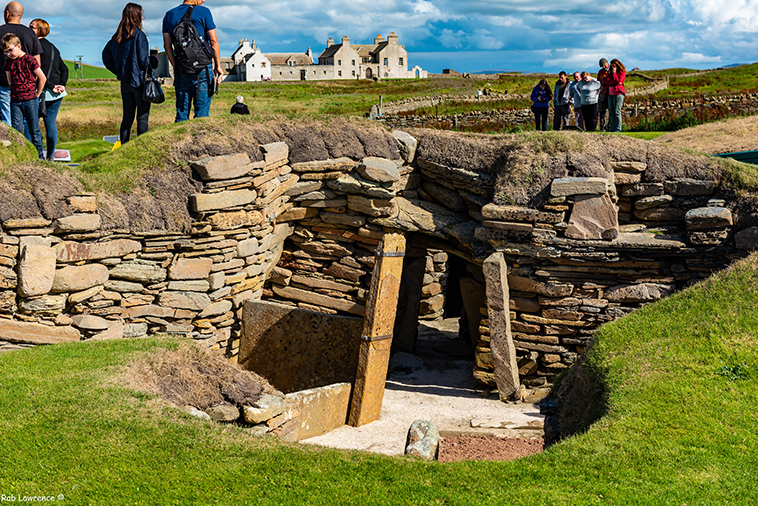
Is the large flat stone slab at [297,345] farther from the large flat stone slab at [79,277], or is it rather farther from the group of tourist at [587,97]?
the group of tourist at [587,97]

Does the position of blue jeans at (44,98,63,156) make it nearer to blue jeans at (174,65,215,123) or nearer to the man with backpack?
blue jeans at (174,65,215,123)

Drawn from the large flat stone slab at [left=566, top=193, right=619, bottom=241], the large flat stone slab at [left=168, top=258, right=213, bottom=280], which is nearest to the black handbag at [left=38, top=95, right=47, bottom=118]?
the large flat stone slab at [left=168, top=258, right=213, bottom=280]

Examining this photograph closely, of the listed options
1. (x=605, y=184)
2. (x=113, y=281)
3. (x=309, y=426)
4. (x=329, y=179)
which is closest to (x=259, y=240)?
(x=329, y=179)

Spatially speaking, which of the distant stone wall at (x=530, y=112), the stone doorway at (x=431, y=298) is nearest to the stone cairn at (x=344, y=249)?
the stone doorway at (x=431, y=298)

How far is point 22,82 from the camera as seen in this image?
9719mm

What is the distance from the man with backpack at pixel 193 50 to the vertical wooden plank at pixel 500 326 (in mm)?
5112

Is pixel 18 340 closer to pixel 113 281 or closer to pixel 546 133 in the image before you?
pixel 113 281

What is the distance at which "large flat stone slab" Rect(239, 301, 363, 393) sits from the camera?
404 inches

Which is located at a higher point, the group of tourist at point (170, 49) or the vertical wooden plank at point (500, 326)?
the group of tourist at point (170, 49)

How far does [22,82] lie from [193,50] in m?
2.48

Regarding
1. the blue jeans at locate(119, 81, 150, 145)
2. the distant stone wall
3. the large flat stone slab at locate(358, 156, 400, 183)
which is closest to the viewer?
the blue jeans at locate(119, 81, 150, 145)

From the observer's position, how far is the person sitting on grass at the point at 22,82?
9.46 metres

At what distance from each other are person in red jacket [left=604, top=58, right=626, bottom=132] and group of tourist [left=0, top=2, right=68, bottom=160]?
10.8 meters

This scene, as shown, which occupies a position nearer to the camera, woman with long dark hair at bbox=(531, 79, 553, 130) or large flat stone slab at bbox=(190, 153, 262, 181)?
large flat stone slab at bbox=(190, 153, 262, 181)
